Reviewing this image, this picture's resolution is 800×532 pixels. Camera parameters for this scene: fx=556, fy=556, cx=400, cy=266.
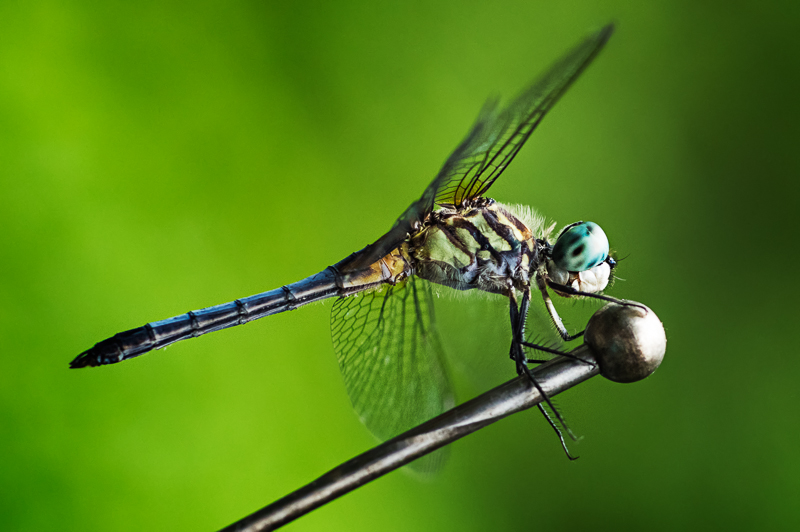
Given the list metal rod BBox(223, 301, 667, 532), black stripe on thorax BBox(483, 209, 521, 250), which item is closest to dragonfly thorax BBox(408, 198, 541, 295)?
black stripe on thorax BBox(483, 209, 521, 250)

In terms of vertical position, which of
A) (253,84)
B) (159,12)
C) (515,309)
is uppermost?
(159,12)

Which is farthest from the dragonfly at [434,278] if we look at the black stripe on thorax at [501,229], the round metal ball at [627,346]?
the round metal ball at [627,346]

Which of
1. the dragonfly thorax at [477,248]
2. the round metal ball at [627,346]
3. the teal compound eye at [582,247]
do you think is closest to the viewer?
the round metal ball at [627,346]

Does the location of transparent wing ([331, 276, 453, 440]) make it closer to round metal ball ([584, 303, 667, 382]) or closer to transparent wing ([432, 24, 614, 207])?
transparent wing ([432, 24, 614, 207])

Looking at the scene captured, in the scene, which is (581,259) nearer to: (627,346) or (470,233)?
(470,233)

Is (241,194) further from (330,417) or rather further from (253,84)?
(330,417)

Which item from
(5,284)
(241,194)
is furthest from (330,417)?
(5,284)

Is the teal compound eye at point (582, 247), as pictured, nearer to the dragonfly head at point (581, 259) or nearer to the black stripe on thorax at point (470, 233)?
the dragonfly head at point (581, 259)

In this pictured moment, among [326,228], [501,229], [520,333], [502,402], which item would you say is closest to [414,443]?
[502,402]
